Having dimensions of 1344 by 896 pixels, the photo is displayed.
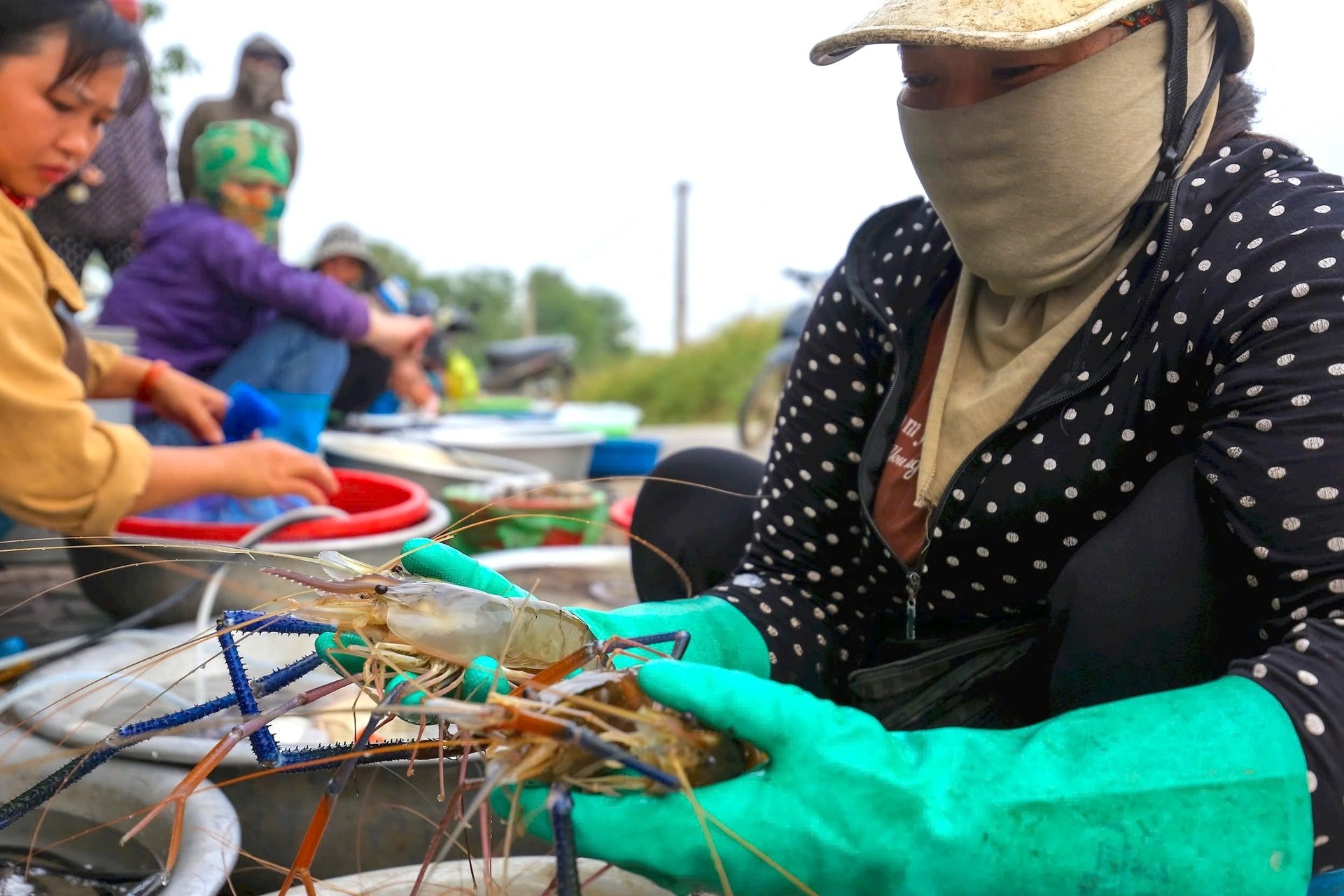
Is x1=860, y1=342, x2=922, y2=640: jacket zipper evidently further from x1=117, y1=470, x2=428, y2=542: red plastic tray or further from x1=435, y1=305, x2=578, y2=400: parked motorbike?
x1=435, y1=305, x2=578, y2=400: parked motorbike

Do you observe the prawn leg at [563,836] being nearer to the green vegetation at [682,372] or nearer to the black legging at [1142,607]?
the black legging at [1142,607]

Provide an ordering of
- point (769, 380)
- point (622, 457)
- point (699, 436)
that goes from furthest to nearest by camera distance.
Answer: point (699, 436) < point (769, 380) < point (622, 457)

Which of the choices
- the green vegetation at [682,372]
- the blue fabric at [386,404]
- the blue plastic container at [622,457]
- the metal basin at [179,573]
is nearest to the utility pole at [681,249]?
the green vegetation at [682,372]

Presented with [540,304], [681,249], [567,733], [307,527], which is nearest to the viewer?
[567,733]

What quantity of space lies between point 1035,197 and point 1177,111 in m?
0.19

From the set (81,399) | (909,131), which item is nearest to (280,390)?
(81,399)

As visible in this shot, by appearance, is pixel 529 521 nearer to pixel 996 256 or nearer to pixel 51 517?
pixel 51 517

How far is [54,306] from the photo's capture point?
220 cm

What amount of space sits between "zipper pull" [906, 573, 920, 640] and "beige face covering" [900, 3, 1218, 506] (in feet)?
0.41

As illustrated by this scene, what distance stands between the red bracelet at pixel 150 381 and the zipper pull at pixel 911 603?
2.04 meters

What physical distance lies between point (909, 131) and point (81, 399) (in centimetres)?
157

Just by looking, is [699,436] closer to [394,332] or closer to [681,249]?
[394,332]

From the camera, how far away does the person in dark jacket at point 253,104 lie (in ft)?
13.4

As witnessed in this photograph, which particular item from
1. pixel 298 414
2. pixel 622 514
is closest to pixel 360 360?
pixel 298 414
